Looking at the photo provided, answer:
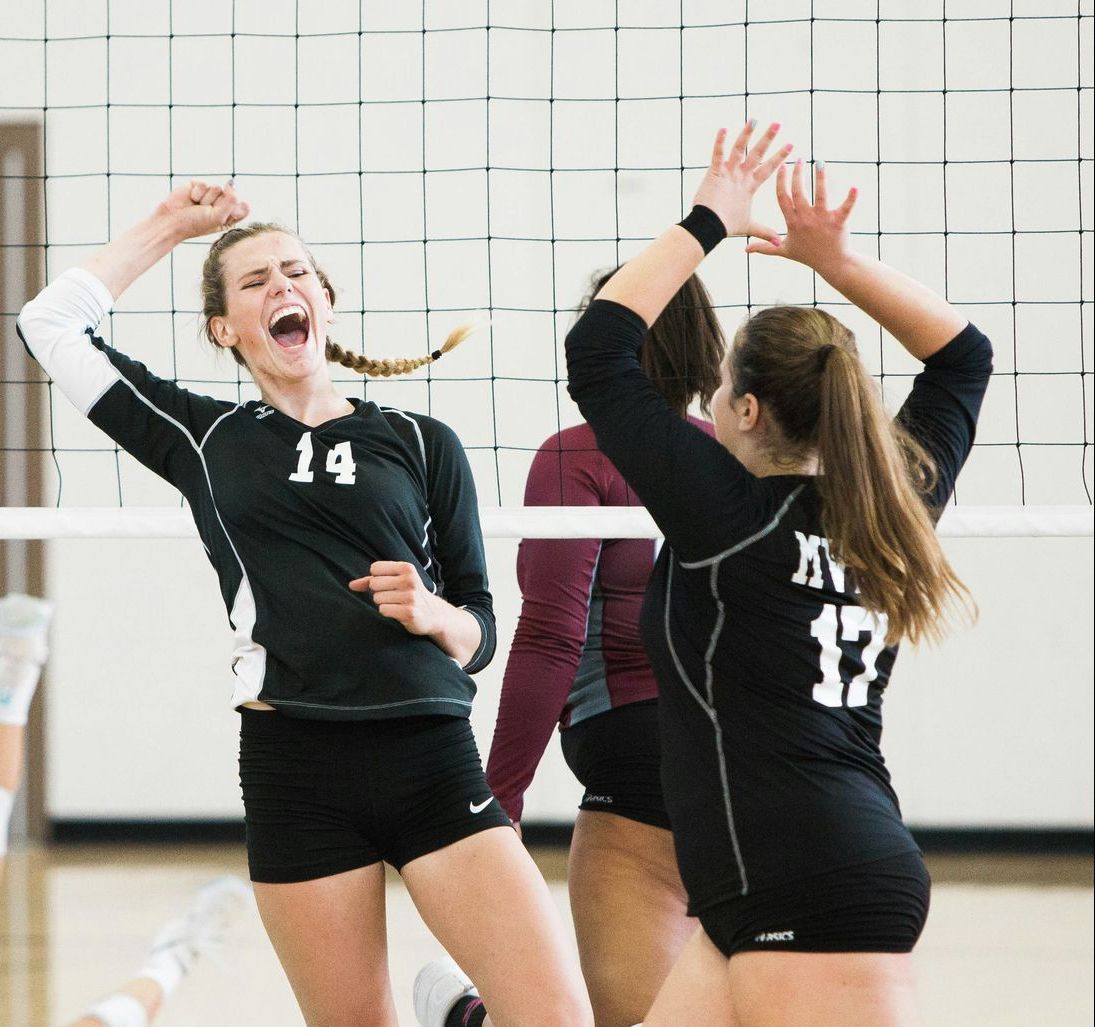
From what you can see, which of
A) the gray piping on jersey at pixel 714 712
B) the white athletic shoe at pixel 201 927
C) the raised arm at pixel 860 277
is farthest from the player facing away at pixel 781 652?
the white athletic shoe at pixel 201 927

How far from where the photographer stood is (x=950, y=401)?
183 centimetres

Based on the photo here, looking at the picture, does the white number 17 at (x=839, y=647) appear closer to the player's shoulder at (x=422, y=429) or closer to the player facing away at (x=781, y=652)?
the player facing away at (x=781, y=652)

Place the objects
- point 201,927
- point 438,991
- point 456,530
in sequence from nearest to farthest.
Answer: point 456,530, point 438,991, point 201,927

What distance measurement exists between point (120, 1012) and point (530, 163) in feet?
14.1

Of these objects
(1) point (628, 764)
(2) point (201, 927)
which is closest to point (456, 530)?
(1) point (628, 764)

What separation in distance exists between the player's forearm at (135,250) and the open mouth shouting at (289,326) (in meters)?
0.22

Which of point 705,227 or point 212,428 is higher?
point 705,227

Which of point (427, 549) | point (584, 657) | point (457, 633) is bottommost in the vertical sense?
point (584, 657)

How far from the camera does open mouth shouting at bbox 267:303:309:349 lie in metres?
2.09

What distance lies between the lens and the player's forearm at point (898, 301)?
1814 mm

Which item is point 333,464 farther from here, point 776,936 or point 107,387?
point 776,936

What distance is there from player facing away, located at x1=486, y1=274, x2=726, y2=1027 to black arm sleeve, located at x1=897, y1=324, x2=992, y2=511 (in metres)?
0.49

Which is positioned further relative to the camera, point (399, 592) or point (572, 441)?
point (572, 441)

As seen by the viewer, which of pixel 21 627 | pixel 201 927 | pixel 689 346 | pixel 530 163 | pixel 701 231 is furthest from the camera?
pixel 530 163
